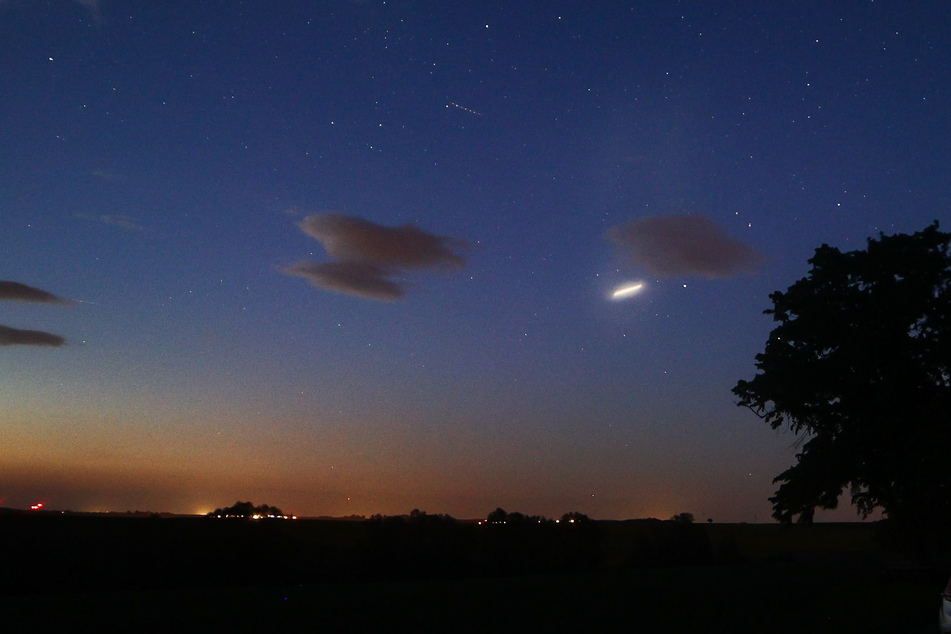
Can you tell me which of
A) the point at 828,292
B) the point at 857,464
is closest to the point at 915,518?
the point at 857,464

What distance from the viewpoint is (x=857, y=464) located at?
27.5 metres

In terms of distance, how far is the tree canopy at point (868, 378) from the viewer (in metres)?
26.9

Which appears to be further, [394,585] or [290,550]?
[290,550]

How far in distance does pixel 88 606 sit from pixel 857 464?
23176mm

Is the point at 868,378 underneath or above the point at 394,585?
above

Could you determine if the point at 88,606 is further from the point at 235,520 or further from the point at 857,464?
the point at 857,464

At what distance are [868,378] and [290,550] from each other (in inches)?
918

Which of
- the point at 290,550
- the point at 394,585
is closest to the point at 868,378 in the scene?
the point at 394,585

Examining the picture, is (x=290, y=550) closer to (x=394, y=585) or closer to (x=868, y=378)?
(x=394, y=585)

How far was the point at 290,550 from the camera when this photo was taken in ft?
114

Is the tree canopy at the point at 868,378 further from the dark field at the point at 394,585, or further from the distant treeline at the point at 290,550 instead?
the distant treeline at the point at 290,550

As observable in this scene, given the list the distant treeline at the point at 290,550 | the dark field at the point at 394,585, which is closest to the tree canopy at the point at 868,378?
the dark field at the point at 394,585

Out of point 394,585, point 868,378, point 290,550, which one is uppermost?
point 868,378

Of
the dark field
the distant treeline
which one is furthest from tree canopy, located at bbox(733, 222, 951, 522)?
the distant treeline
